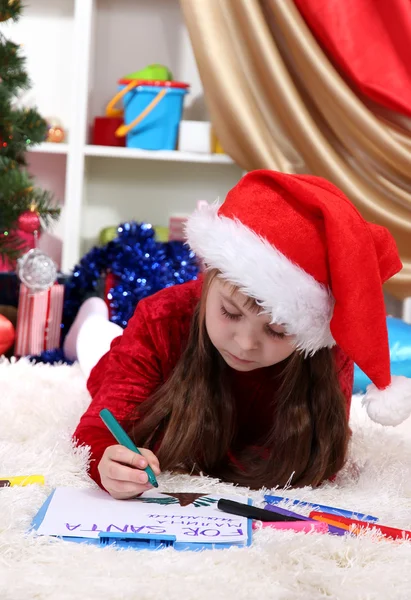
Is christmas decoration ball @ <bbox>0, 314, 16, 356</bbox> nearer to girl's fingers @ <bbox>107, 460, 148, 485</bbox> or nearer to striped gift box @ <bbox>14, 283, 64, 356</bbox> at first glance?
striped gift box @ <bbox>14, 283, 64, 356</bbox>

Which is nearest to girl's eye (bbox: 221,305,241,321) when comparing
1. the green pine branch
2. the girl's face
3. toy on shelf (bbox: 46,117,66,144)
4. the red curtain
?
the girl's face

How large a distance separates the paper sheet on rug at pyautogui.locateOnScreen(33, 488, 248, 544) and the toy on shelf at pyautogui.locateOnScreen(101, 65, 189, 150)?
148 cm

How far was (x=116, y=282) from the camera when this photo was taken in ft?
6.54

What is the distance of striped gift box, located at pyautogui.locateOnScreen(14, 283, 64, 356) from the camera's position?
1881 mm

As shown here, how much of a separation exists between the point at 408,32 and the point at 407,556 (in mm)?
1638

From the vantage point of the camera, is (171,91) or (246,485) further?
(171,91)

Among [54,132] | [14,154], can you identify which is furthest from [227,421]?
[54,132]

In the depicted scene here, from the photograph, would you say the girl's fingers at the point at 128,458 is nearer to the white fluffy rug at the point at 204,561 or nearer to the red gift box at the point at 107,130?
the white fluffy rug at the point at 204,561

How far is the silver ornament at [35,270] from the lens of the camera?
6.15ft

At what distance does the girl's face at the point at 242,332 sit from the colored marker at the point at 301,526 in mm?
203

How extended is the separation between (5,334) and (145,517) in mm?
1100

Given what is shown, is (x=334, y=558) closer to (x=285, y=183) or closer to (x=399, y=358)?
(x=285, y=183)

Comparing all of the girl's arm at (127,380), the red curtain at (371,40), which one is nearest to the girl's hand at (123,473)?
the girl's arm at (127,380)

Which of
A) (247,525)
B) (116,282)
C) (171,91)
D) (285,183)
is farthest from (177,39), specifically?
(247,525)
